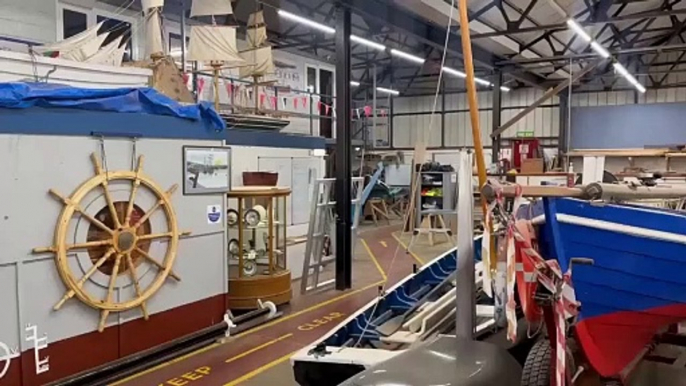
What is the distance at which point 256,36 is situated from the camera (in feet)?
37.9

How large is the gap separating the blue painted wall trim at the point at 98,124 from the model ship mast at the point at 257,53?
5.80 meters

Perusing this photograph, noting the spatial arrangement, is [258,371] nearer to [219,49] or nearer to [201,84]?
[219,49]

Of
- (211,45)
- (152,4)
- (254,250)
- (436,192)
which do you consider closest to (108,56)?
(152,4)

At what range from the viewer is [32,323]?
4098 millimetres

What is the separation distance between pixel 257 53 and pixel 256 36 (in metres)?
0.55

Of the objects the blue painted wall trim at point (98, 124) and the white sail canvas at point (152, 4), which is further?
the white sail canvas at point (152, 4)

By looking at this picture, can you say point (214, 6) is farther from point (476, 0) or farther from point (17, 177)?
point (17, 177)

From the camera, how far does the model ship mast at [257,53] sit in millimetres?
11203

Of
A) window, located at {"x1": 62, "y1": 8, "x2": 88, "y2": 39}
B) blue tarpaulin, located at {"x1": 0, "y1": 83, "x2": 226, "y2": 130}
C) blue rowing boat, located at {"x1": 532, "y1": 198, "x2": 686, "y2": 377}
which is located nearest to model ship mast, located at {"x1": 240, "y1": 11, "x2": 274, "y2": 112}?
window, located at {"x1": 62, "y1": 8, "x2": 88, "y2": 39}

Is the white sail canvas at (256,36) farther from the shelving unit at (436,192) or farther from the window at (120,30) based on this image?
the shelving unit at (436,192)

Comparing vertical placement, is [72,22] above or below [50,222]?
above

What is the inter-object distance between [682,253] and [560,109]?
1826 centimetres

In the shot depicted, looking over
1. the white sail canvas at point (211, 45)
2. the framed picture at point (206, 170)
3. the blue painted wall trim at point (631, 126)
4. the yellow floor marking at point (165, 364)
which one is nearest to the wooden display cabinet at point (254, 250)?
the framed picture at point (206, 170)

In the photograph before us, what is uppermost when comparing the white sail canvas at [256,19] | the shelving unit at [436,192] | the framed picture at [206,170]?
the white sail canvas at [256,19]
